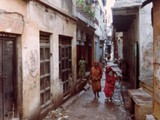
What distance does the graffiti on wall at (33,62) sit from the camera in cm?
654

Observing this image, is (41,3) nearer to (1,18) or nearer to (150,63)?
(1,18)

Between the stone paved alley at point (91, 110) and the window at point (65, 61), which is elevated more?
the window at point (65, 61)

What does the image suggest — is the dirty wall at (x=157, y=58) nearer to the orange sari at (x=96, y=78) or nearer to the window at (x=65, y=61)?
the window at (x=65, y=61)

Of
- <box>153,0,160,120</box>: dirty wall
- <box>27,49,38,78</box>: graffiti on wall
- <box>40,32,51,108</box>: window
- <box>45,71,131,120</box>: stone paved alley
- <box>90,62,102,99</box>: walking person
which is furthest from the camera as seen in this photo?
<box>90,62,102,99</box>: walking person

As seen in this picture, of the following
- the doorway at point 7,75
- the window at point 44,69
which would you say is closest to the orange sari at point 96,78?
the window at point 44,69

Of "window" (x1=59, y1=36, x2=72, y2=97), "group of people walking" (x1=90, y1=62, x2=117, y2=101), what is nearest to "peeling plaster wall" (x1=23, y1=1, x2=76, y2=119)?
"window" (x1=59, y1=36, x2=72, y2=97)

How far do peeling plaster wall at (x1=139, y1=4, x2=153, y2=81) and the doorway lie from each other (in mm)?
5411

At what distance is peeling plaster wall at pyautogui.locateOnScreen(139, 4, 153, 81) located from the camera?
32.2 ft

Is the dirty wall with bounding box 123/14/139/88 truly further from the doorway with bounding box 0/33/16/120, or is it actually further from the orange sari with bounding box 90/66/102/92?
the doorway with bounding box 0/33/16/120

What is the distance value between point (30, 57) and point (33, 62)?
0.80ft

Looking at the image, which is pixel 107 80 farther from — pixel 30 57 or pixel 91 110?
pixel 30 57

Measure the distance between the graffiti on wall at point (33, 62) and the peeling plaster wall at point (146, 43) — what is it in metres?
4.49

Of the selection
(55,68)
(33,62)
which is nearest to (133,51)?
(55,68)

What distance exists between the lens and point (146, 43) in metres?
9.84
